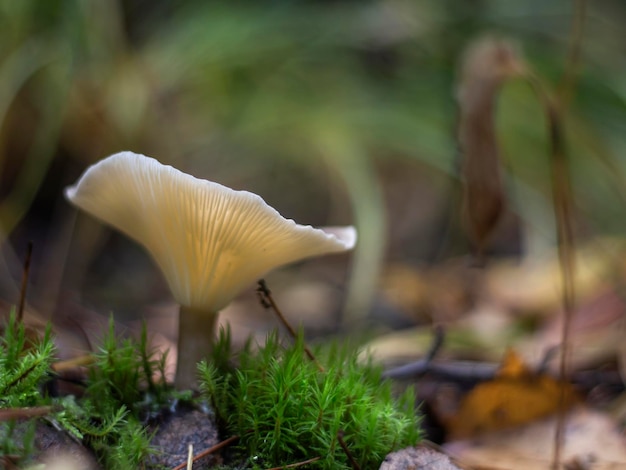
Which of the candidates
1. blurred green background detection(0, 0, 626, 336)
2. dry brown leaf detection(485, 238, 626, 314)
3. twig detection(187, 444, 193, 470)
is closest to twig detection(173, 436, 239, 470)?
twig detection(187, 444, 193, 470)

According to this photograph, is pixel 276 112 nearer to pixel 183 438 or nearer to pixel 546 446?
pixel 546 446

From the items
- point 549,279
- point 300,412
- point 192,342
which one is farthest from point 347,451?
point 549,279

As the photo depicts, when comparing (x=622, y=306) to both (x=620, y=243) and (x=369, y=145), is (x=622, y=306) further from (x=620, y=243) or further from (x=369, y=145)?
(x=369, y=145)

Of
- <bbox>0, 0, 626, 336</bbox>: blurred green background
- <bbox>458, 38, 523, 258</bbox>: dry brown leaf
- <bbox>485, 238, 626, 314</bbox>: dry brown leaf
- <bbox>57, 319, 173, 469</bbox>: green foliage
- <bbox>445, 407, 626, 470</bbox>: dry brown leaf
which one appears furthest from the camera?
<bbox>0, 0, 626, 336</bbox>: blurred green background

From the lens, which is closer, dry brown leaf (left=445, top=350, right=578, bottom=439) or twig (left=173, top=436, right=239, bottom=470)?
twig (left=173, top=436, right=239, bottom=470)

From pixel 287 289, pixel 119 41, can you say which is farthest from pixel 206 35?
pixel 287 289

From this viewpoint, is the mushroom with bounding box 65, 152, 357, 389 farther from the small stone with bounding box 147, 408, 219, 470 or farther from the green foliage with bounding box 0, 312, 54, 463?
the green foliage with bounding box 0, 312, 54, 463
